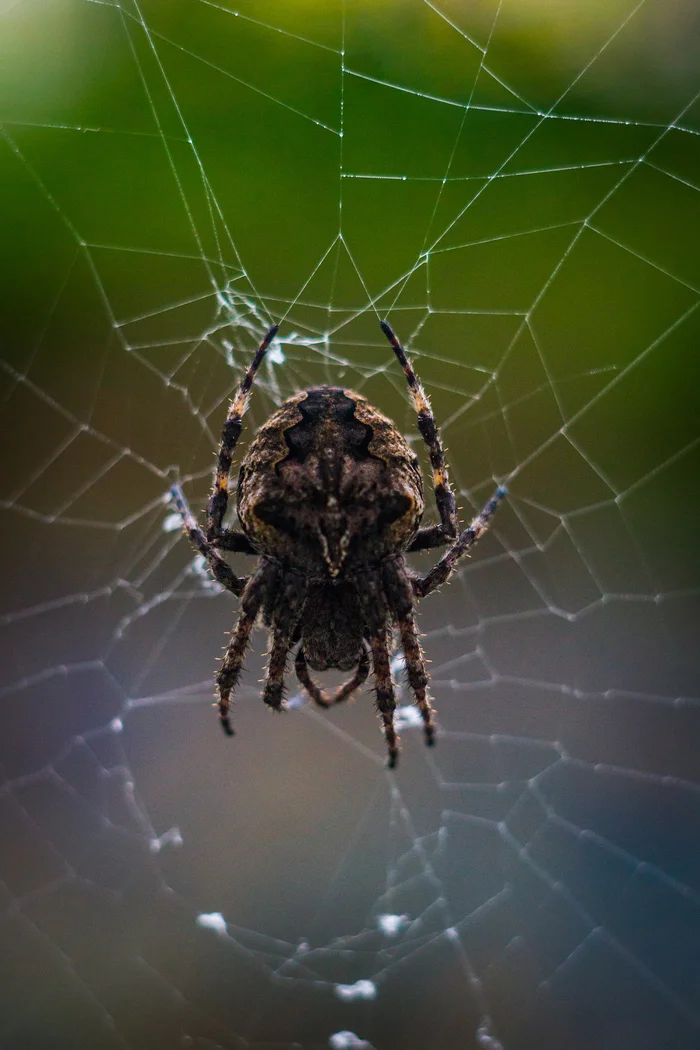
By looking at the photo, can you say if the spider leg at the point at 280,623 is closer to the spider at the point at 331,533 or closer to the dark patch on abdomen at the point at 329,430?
the spider at the point at 331,533

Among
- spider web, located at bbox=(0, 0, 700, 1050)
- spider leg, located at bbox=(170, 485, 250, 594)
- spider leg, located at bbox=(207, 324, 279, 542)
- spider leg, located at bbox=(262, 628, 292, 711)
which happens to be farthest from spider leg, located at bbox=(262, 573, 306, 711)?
spider web, located at bbox=(0, 0, 700, 1050)

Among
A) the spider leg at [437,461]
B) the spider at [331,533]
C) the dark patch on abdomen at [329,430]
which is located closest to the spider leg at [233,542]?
the spider at [331,533]

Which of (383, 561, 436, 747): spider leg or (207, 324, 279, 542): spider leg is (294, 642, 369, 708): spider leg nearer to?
(383, 561, 436, 747): spider leg

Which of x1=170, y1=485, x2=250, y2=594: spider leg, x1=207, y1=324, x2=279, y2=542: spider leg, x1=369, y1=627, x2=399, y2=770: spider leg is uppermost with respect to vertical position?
x1=207, y1=324, x2=279, y2=542: spider leg

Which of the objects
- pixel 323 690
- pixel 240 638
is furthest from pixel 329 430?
pixel 323 690

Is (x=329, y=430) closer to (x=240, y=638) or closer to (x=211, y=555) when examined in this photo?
(x=211, y=555)

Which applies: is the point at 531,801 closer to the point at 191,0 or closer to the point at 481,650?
the point at 481,650
